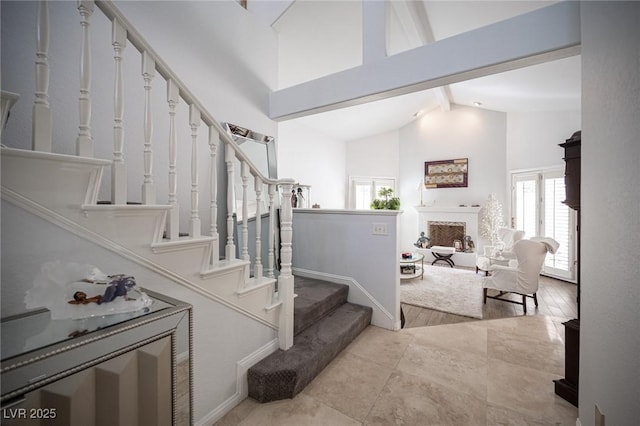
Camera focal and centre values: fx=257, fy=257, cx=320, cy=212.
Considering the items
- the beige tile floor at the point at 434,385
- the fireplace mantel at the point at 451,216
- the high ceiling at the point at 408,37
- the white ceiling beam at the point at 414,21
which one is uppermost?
the white ceiling beam at the point at 414,21

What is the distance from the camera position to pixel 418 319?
10.0 feet

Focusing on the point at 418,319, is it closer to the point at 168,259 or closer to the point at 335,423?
the point at 335,423

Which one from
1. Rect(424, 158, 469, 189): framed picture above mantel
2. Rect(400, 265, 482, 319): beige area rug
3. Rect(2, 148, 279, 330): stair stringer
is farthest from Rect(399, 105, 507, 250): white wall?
A: Rect(2, 148, 279, 330): stair stringer

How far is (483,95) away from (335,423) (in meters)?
6.02

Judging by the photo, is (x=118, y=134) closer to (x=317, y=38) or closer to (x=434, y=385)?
(x=434, y=385)

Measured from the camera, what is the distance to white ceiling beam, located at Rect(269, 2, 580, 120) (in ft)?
6.03

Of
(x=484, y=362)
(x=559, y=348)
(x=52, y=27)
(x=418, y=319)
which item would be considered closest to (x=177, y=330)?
(x=52, y=27)

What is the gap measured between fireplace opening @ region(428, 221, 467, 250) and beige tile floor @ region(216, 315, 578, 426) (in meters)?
3.76

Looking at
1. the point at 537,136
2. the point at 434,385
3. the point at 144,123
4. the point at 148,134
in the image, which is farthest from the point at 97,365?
the point at 537,136

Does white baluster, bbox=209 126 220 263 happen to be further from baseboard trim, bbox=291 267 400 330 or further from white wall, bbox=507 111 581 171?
white wall, bbox=507 111 581 171

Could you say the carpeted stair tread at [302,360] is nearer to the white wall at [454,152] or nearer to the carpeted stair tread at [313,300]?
Result: the carpeted stair tread at [313,300]

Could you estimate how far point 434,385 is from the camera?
1899 millimetres

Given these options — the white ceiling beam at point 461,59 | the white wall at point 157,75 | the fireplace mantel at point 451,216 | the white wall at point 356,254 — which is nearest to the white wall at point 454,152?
the fireplace mantel at point 451,216

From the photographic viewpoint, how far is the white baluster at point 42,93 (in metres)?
0.96
